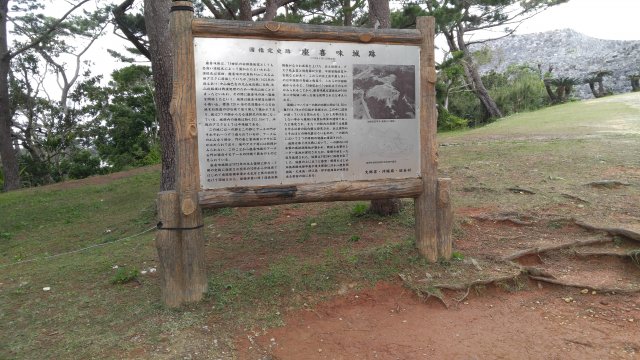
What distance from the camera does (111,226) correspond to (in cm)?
857

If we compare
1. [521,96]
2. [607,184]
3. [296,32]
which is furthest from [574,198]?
[521,96]

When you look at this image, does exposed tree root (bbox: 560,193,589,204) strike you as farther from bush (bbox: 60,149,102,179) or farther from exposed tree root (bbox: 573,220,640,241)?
bush (bbox: 60,149,102,179)

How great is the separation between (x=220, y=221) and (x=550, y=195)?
4664mm

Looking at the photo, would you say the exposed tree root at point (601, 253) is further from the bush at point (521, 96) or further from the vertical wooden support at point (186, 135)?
the bush at point (521, 96)

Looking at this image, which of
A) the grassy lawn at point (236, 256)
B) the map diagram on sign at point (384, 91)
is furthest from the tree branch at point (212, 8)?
the map diagram on sign at point (384, 91)

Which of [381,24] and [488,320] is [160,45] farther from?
[488,320]

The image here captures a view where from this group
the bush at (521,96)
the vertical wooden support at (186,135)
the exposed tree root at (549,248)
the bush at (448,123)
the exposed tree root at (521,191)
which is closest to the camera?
the vertical wooden support at (186,135)

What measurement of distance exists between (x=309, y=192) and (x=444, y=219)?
1446 millimetres

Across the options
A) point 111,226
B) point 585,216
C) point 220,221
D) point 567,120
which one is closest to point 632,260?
point 585,216

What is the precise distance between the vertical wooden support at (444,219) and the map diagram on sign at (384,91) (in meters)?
0.78

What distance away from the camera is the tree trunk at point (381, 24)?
590cm

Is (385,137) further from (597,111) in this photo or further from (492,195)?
(597,111)

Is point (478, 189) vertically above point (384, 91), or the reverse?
point (384, 91)

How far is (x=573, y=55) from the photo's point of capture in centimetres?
4988
